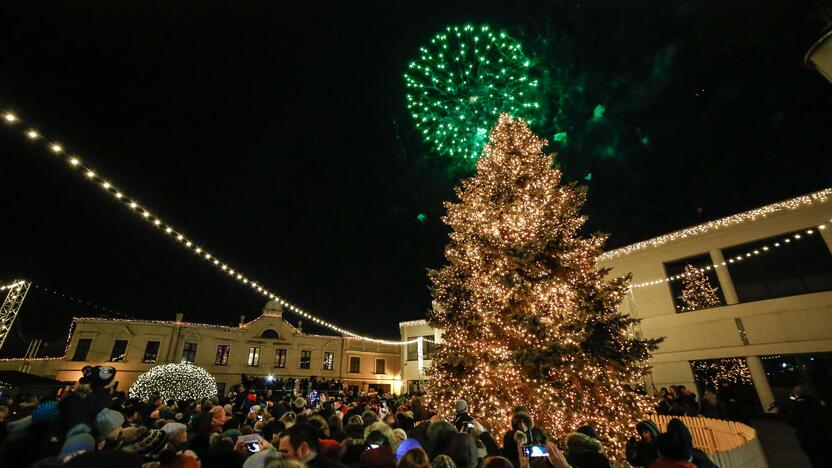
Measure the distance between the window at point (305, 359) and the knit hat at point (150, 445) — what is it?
3418cm

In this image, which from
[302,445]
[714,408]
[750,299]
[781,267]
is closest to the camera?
[302,445]

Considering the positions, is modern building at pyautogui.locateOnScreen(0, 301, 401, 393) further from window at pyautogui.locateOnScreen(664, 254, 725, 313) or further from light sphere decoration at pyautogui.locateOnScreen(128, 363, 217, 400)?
window at pyautogui.locateOnScreen(664, 254, 725, 313)

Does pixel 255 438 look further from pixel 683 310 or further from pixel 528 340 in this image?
pixel 683 310

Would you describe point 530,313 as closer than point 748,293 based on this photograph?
Yes

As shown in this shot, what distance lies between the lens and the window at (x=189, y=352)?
30.5 m

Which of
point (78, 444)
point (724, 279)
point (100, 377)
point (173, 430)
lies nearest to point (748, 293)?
point (724, 279)

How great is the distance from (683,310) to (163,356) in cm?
3746

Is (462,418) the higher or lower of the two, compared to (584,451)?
lower

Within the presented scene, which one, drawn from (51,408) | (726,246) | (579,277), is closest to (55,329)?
(51,408)

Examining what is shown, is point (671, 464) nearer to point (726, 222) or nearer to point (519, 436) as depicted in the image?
point (519, 436)

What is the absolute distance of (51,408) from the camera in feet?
16.0

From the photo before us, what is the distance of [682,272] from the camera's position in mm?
15617

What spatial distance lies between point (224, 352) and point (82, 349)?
10.3 m

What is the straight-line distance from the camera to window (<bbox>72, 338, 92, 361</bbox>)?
27406 millimetres
